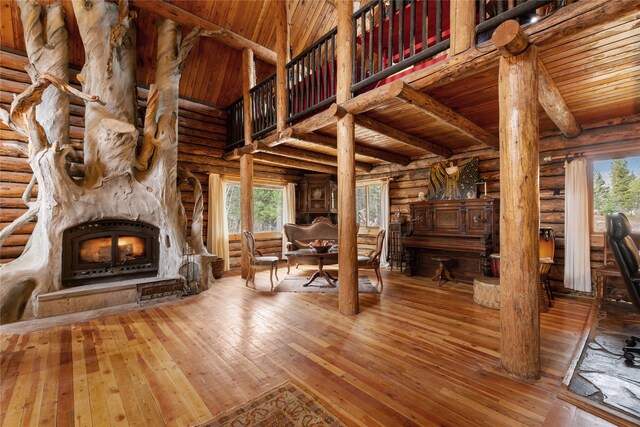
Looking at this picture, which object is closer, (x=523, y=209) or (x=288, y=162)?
(x=523, y=209)

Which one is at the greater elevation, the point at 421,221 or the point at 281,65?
the point at 281,65

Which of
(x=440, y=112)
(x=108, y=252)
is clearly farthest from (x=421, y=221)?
(x=108, y=252)

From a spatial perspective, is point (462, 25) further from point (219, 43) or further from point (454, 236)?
point (219, 43)

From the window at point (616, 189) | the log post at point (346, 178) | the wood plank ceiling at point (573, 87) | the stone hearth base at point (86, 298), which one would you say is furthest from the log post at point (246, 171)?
the window at point (616, 189)

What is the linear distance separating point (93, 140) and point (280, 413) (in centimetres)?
477

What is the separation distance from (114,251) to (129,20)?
390 cm

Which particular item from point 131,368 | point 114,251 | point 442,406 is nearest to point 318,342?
point 442,406

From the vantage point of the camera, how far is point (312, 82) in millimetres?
4148

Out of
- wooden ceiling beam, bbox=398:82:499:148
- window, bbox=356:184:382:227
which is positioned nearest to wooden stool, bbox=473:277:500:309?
wooden ceiling beam, bbox=398:82:499:148

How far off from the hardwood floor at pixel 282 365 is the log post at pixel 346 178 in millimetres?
387

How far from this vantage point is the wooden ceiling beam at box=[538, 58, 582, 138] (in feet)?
8.69

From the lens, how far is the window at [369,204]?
7453 millimetres

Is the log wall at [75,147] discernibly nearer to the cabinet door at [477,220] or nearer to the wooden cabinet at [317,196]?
the wooden cabinet at [317,196]

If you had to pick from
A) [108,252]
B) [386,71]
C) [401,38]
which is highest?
[401,38]
